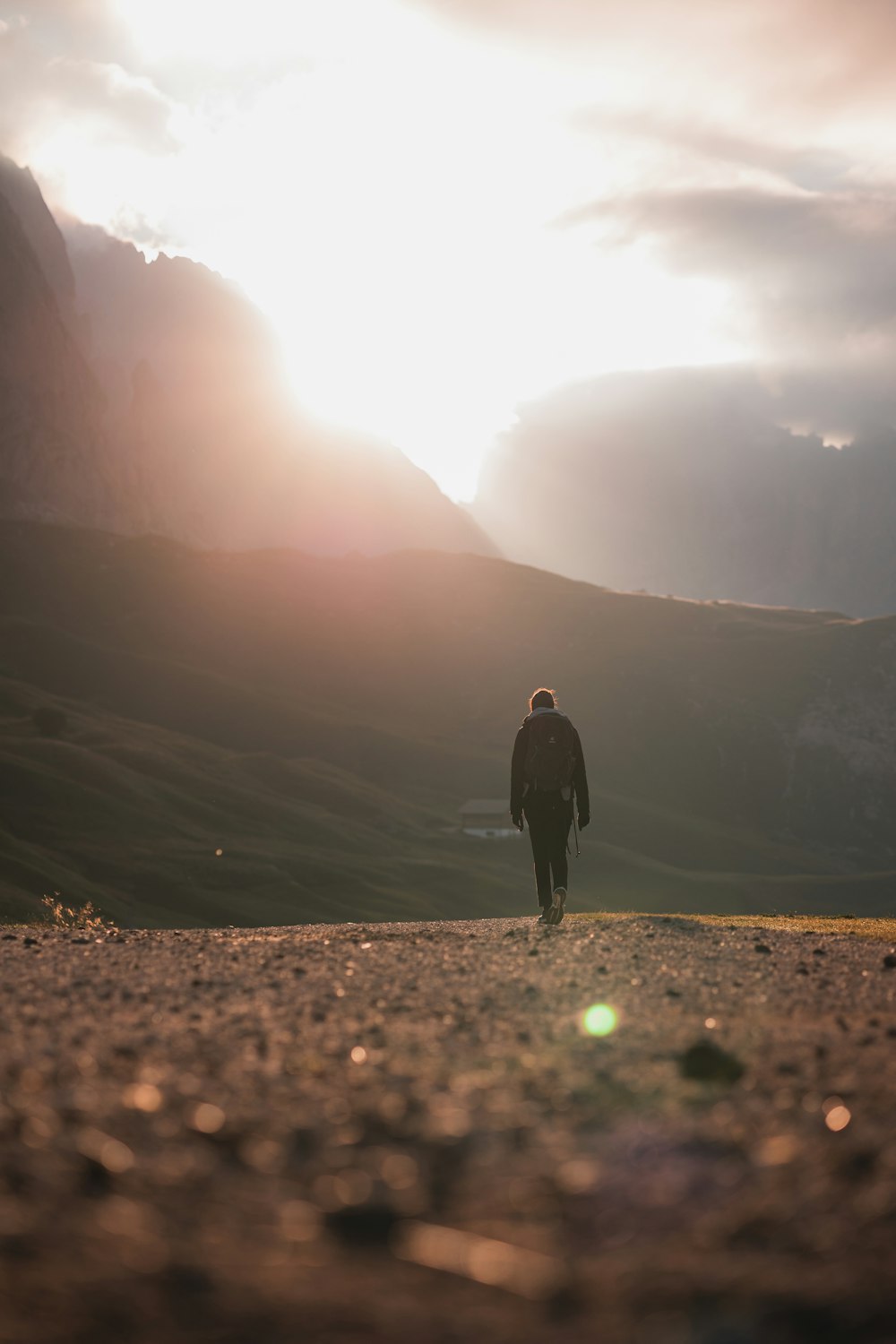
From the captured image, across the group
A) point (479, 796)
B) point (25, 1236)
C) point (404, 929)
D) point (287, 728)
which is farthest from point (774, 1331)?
point (287, 728)

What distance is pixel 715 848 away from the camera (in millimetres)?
167125

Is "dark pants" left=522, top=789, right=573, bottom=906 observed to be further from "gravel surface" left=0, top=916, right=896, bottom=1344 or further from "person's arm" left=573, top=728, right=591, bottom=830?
"gravel surface" left=0, top=916, right=896, bottom=1344

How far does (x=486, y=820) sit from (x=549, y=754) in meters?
133

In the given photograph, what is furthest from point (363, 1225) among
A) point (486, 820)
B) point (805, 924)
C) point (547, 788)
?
point (486, 820)

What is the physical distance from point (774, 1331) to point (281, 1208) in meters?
1.87

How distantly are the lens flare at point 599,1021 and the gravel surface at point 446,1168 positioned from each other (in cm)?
6

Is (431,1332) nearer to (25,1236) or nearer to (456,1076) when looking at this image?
(25,1236)

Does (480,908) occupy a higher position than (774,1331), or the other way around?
(774,1331)

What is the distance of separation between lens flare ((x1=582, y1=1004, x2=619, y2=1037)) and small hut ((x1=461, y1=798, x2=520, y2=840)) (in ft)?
455

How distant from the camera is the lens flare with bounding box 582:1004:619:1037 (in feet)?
27.5

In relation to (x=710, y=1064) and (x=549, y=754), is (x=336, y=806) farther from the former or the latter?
(x=710, y=1064)

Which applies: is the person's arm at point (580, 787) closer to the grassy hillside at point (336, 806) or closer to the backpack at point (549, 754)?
the backpack at point (549, 754)

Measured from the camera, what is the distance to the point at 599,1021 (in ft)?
29.0

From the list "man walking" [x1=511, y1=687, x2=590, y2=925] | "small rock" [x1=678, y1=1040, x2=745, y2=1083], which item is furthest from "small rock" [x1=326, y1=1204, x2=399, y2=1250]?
"man walking" [x1=511, y1=687, x2=590, y2=925]
